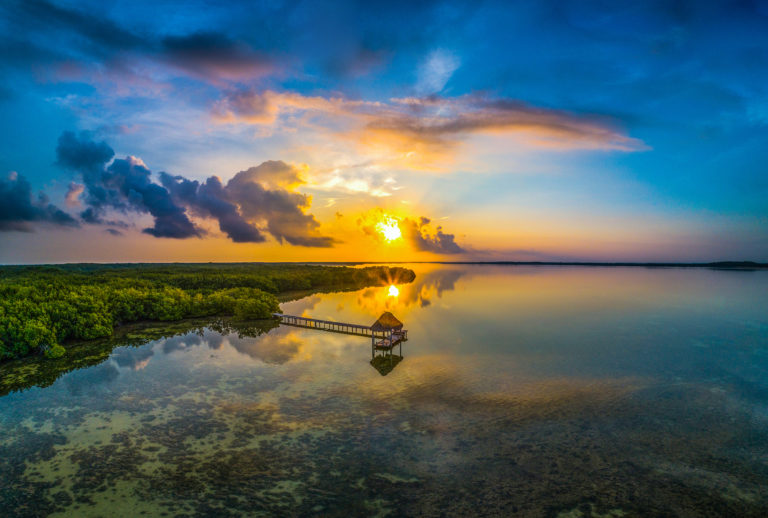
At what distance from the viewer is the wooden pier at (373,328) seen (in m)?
30.3

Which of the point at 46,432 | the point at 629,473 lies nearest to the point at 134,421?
the point at 46,432

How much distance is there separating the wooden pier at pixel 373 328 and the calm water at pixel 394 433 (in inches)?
69.8

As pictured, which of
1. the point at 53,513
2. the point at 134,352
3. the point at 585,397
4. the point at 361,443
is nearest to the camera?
the point at 53,513

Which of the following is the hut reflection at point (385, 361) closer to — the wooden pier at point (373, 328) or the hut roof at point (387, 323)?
the wooden pier at point (373, 328)

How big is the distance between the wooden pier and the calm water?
1.77 metres

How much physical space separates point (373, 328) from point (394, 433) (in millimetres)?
13905

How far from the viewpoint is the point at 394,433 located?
17.1 m

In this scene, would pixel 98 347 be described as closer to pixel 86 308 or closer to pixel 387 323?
pixel 86 308

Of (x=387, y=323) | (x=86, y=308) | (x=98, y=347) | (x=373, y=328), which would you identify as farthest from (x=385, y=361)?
(x=86, y=308)

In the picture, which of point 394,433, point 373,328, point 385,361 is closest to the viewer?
point 394,433

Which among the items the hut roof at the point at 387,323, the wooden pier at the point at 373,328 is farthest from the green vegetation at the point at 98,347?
the hut roof at the point at 387,323

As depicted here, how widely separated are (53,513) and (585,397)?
23.6 meters

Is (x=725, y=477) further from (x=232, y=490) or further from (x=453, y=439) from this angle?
(x=232, y=490)

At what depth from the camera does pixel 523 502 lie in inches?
499
